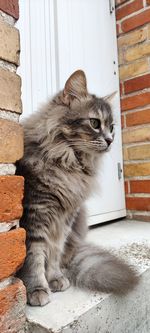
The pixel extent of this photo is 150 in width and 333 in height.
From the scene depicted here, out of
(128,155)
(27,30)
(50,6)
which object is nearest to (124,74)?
(128,155)

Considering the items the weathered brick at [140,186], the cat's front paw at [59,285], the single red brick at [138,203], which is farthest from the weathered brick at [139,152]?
the cat's front paw at [59,285]

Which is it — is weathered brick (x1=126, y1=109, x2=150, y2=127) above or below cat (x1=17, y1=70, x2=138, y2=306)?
above

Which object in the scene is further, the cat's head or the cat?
the cat's head

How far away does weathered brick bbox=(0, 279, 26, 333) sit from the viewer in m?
0.64

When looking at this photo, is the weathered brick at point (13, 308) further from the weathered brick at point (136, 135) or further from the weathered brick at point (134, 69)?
the weathered brick at point (134, 69)

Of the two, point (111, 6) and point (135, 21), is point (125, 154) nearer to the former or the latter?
point (135, 21)

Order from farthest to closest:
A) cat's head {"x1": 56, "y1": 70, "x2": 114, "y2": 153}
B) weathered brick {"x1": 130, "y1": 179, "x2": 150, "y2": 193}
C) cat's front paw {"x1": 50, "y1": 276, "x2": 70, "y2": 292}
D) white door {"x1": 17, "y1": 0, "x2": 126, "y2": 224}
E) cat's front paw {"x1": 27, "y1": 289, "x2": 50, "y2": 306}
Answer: weathered brick {"x1": 130, "y1": 179, "x2": 150, "y2": 193} < white door {"x1": 17, "y1": 0, "x2": 126, "y2": 224} < cat's head {"x1": 56, "y1": 70, "x2": 114, "y2": 153} < cat's front paw {"x1": 50, "y1": 276, "x2": 70, "y2": 292} < cat's front paw {"x1": 27, "y1": 289, "x2": 50, "y2": 306}

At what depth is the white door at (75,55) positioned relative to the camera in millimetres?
1367

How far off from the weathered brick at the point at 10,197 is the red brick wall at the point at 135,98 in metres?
1.29

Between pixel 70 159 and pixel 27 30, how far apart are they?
771 millimetres

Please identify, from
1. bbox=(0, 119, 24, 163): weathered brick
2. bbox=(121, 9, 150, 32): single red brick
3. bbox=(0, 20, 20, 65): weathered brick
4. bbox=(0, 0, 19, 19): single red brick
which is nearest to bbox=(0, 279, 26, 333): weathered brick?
bbox=(0, 119, 24, 163): weathered brick

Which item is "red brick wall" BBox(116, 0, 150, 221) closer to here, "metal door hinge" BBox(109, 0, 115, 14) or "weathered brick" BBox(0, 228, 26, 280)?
"metal door hinge" BBox(109, 0, 115, 14)

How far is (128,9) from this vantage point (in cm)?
194

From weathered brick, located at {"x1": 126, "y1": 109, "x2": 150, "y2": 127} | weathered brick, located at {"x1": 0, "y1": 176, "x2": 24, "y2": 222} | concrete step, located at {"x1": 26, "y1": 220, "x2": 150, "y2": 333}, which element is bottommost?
concrete step, located at {"x1": 26, "y1": 220, "x2": 150, "y2": 333}
